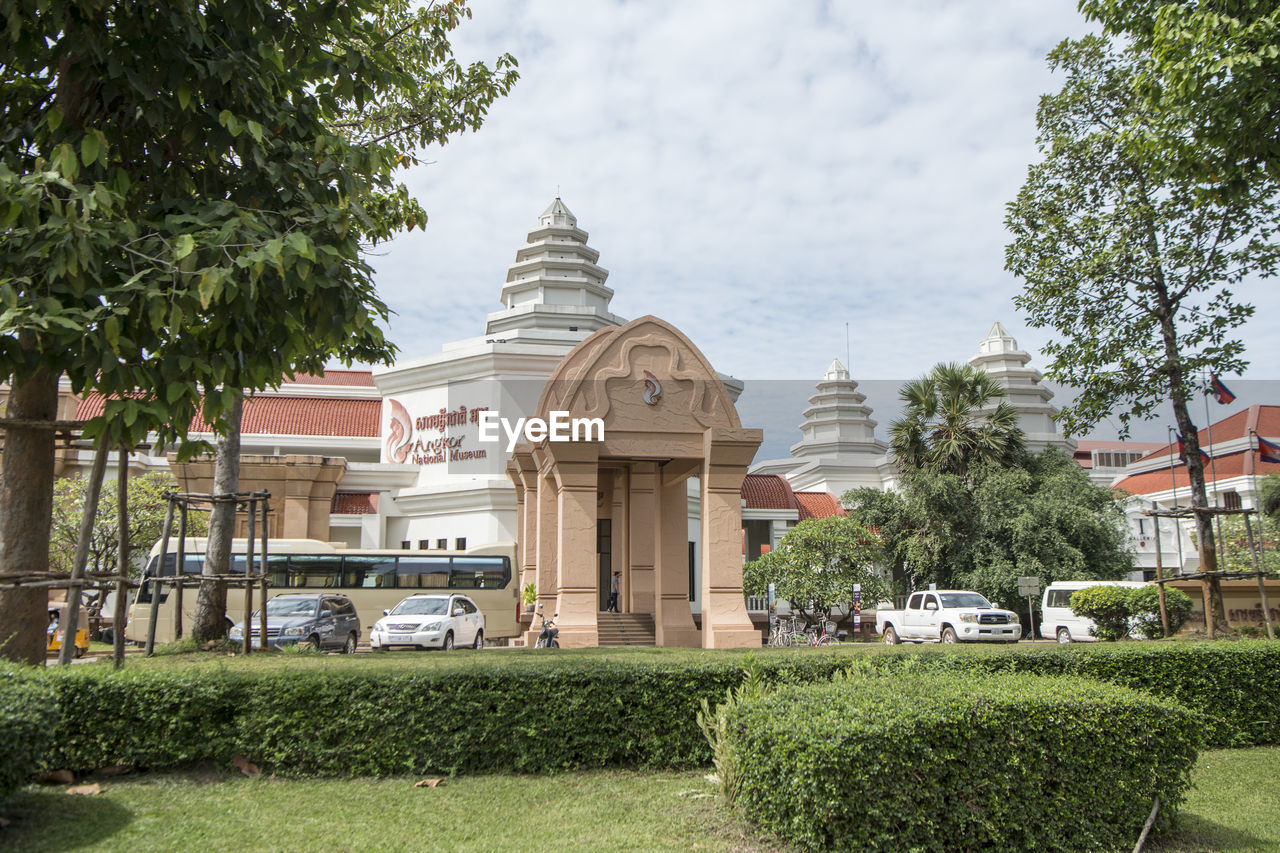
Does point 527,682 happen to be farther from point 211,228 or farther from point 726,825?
point 211,228

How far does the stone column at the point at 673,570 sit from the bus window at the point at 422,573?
10.6m

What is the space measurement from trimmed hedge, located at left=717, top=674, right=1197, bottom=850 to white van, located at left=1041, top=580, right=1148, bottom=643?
964 inches

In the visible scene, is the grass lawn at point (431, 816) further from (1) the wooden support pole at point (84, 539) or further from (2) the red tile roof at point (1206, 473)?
(2) the red tile roof at point (1206, 473)

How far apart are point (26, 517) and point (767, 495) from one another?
114 ft

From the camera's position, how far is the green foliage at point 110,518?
2981 centimetres

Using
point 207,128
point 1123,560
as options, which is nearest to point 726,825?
point 207,128

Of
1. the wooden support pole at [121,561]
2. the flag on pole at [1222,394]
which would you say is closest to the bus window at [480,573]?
the flag on pole at [1222,394]

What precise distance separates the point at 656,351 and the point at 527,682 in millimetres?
9904

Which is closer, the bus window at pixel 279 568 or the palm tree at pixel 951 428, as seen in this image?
the bus window at pixel 279 568

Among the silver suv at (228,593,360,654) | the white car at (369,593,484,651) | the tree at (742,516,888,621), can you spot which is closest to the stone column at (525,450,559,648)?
the white car at (369,593,484,651)

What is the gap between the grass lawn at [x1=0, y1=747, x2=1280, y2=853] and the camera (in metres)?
5.79

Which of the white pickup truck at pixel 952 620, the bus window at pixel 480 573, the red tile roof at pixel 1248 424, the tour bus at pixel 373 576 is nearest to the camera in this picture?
the white pickup truck at pixel 952 620

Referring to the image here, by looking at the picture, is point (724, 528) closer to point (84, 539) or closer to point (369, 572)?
point (84, 539)

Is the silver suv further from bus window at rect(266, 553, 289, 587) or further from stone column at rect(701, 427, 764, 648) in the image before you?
stone column at rect(701, 427, 764, 648)
